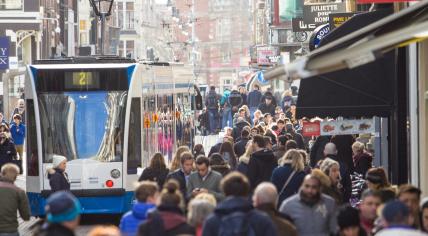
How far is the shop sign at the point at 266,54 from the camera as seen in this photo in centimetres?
7000

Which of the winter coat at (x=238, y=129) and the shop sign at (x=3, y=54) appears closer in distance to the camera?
the winter coat at (x=238, y=129)

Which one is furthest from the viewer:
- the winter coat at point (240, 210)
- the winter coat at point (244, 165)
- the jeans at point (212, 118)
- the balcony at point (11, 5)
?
the balcony at point (11, 5)

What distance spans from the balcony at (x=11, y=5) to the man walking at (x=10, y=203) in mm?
52537

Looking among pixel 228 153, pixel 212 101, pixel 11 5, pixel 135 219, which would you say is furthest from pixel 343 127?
pixel 11 5

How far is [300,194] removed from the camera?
13367 millimetres

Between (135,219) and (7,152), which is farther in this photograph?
(7,152)

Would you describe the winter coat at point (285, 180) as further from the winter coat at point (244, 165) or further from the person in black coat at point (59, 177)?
the person in black coat at point (59, 177)

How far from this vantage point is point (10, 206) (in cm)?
1616

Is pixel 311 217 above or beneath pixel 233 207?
beneath

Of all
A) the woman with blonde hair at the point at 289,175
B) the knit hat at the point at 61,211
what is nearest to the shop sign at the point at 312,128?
the woman with blonde hair at the point at 289,175

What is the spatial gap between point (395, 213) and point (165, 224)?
96.3 inches

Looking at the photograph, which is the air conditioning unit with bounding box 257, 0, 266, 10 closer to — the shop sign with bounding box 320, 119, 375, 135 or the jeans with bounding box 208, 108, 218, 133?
the jeans with bounding box 208, 108, 218, 133


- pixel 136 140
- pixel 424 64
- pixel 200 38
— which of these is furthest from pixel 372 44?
pixel 200 38

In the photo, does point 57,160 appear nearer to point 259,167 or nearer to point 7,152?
point 259,167
